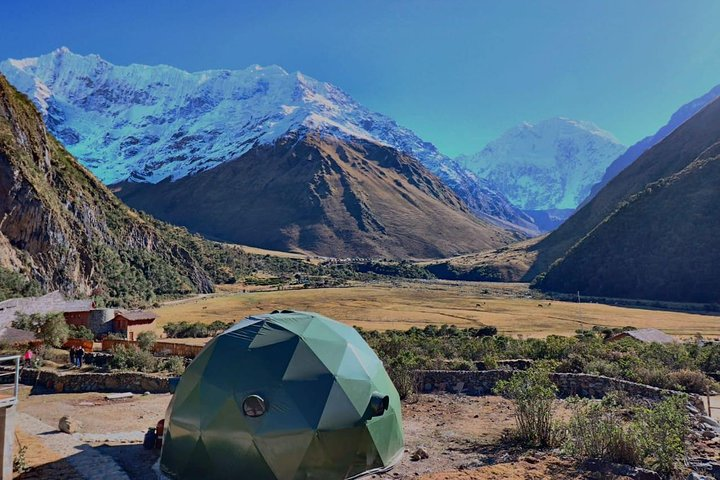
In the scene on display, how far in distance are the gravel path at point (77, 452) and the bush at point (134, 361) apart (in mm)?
8585

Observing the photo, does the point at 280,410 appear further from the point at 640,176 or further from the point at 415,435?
the point at 640,176

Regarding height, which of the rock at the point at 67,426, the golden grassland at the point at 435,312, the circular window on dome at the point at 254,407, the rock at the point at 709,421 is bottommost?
the golden grassland at the point at 435,312

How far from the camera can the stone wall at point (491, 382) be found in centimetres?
1955

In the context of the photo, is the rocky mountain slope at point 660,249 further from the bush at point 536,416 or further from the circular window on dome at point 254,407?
the circular window on dome at point 254,407

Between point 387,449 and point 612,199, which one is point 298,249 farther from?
point 387,449

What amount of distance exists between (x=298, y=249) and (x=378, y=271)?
42.1m

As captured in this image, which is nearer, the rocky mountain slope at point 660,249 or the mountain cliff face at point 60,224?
the mountain cliff face at point 60,224

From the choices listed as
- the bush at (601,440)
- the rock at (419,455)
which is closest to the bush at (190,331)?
the rock at (419,455)

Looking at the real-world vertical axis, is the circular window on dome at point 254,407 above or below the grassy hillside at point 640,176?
below

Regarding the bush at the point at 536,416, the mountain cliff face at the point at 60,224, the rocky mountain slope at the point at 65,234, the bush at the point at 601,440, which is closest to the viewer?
the bush at the point at 601,440

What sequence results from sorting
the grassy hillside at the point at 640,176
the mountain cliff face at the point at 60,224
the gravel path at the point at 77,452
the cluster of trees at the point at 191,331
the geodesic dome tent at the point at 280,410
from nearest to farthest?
the geodesic dome tent at the point at 280,410 → the gravel path at the point at 77,452 → the cluster of trees at the point at 191,331 → the mountain cliff face at the point at 60,224 → the grassy hillside at the point at 640,176

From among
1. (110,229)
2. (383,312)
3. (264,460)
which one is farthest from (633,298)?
(264,460)

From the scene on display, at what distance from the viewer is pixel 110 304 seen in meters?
58.2

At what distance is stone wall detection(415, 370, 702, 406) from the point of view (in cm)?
1955
